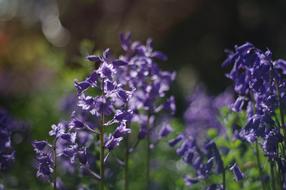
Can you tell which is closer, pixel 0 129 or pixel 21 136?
pixel 0 129

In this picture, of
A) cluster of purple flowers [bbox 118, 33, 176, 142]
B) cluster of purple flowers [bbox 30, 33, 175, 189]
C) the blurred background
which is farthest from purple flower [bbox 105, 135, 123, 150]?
the blurred background

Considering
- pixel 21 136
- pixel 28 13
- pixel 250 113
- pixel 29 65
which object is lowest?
pixel 250 113

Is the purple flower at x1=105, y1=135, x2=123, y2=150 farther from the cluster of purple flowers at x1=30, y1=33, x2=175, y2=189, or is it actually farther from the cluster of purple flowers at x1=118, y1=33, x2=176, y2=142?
the cluster of purple flowers at x1=118, y1=33, x2=176, y2=142

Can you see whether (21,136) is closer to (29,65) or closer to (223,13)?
(29,65)

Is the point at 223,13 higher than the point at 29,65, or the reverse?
the point at 223,13

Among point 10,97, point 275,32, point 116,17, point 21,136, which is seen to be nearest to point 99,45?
point 116,17

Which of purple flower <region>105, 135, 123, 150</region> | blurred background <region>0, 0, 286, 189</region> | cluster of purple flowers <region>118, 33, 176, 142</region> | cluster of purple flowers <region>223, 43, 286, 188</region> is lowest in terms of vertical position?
purple flower <region>105, 135, 123, 150</region>

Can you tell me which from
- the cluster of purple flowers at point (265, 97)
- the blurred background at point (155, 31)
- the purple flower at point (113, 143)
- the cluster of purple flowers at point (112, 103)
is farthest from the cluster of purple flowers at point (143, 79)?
the blurred background at point (155, 31)
